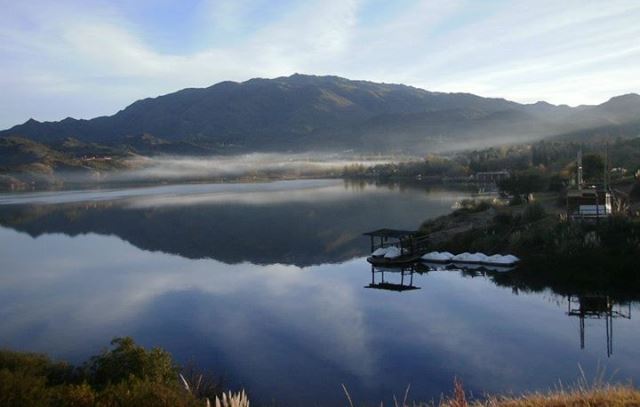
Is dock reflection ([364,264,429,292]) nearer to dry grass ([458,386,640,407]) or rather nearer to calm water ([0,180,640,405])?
calm water ([0,180,640,405])

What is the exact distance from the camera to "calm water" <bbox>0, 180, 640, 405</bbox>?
12.2m

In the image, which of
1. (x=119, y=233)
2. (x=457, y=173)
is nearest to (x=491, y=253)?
(x=119, y=233)

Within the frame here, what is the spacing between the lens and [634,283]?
1881 centimetres

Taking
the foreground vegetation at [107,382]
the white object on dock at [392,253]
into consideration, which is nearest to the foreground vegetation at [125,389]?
the foreground vegetation at [107,382]

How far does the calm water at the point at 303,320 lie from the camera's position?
40.0 feet

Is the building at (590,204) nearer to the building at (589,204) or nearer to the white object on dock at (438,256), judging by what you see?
the building at (589,204)

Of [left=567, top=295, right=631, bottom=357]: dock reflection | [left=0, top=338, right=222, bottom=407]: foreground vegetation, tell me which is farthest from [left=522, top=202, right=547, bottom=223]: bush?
[left=0, top=338, right=222, bottom=407]: foreground vegetation

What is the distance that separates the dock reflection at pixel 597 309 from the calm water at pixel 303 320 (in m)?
0.12

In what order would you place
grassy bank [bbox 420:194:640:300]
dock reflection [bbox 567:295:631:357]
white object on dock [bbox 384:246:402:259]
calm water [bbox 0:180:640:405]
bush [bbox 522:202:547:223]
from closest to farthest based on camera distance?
calm water [bbox 0:180:640:405], dock reflection [bbox 567:295:631:357], grassy bank [bbox 420:194:640:300], white object on dock [bbox 384:246:402:259], bush [bbox 522:202:547:223]

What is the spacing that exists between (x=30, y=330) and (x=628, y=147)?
176 feet

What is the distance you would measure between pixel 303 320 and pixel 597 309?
8425 mm

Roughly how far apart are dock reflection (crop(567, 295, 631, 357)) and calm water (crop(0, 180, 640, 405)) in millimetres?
119

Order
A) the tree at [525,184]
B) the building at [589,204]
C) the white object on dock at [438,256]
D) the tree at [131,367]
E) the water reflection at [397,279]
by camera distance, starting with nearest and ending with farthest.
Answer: the tree at [131,367], the water reflection at [397,279], the building at [589,204], the white object on dock at [438,256], the tree at [525,184]

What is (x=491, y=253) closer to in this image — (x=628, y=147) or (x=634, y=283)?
(x=634, y=283)
